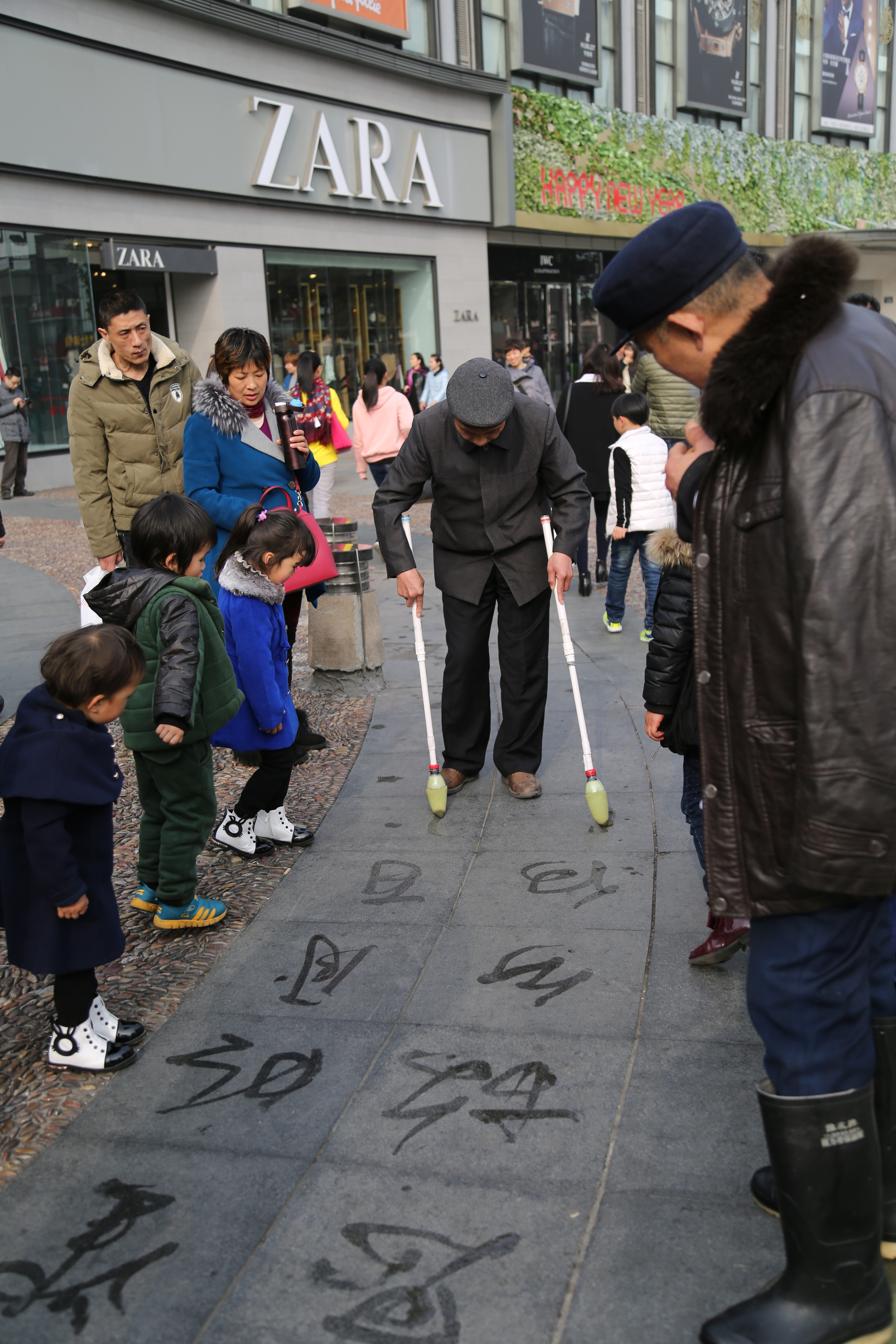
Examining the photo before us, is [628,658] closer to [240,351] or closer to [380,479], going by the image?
[240,351]

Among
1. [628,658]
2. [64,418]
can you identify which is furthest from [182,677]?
[64,418]

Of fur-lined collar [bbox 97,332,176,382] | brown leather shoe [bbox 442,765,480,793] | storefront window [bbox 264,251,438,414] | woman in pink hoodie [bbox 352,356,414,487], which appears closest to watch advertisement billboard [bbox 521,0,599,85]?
storefront window [bbox 264,251,438,414]

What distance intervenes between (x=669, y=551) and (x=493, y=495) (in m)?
1.47

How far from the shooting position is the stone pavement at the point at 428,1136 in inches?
87.1

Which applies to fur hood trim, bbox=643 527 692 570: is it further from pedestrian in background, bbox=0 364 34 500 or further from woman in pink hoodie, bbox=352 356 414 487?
pedestrian in background, bbox=0 364 34 500

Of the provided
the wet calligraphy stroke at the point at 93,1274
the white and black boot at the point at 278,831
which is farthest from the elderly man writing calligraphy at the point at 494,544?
the wet calligraphy stroke at the point at 93,1274

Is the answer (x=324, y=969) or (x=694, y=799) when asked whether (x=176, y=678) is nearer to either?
(x=324, y=969)

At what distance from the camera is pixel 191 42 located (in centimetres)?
1792

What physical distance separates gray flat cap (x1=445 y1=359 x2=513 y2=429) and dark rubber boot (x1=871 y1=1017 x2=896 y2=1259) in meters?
2.85

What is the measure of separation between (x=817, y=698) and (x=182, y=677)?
7.53 ft

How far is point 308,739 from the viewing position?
579cm

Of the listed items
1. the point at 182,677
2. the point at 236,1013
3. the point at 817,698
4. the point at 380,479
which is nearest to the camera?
the point at 817,698

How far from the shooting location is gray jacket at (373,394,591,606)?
4828 mm

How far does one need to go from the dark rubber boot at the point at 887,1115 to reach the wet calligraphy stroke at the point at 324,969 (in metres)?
1.62
